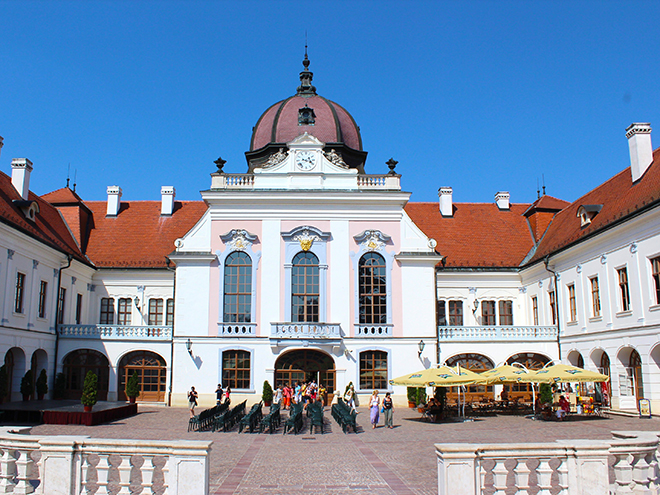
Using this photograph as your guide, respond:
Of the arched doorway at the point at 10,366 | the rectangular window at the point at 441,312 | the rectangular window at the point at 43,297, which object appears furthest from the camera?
the rectangular window at the point at 441,312

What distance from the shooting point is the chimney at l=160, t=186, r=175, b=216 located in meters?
41.0

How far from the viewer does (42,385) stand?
30.0 m

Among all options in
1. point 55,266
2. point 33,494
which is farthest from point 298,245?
point 33,494

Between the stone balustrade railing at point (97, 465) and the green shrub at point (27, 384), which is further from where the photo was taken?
the green shrub at point (27, 384)

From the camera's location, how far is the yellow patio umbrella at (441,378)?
23156 millimetres

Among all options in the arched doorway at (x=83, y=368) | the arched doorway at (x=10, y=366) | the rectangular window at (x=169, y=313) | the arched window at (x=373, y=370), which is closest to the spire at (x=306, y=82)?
the rectangular window at (x=169, y=313)

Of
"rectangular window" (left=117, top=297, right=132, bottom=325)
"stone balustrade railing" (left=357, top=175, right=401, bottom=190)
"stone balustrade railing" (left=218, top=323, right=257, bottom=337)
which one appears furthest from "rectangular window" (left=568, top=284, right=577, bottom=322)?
"rectangular window" (left=117, top=297, right=132, bottom=325)

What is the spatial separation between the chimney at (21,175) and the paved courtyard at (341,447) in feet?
47.9

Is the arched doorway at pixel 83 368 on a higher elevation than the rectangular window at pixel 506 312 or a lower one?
lower

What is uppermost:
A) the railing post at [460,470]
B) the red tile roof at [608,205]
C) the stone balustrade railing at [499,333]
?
the red tile roof at [608,205]

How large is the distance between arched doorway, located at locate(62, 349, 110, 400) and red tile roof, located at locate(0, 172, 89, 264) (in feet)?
17.4

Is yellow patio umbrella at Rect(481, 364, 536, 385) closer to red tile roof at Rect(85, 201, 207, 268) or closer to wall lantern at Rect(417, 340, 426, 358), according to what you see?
wall lantern at Rect(417, 340, 426, 358)

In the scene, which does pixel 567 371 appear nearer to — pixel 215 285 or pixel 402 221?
pixel 402 221

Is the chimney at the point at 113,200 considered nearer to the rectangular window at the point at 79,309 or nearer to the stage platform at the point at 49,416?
the rectangular window at the point at 79,309
